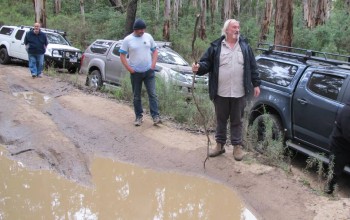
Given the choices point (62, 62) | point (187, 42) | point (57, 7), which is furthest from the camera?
point (57, 7)

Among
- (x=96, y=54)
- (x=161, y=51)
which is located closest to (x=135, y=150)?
(x=161, y=51)

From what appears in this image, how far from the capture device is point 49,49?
16.6 m

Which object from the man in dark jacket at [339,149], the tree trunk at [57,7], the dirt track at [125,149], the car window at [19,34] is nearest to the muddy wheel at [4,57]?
the car window at [19,34]

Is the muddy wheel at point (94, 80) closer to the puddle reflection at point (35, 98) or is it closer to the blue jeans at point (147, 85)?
the puddle reflection at point (35, 98)

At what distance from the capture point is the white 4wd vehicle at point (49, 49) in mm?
16672

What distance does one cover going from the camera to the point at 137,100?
809 centimetres

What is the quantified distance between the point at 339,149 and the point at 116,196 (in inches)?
111

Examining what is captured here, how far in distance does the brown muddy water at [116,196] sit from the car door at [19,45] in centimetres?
1157

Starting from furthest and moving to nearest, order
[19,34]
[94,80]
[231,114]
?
[19,34] → [94,80] → [231,114]

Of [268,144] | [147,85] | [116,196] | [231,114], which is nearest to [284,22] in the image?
[147,85]

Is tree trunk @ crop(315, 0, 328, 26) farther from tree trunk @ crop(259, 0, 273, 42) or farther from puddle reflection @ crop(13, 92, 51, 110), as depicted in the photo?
puddle reflection @ crop(13, 92, 51, 110)

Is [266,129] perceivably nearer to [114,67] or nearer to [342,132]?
[342,132]

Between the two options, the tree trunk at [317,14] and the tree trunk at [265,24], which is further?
the tree trunk at [265,24]

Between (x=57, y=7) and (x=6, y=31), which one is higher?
(x=57, y=7)
